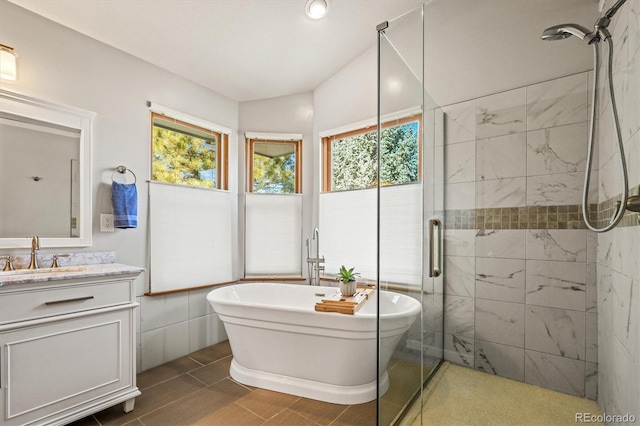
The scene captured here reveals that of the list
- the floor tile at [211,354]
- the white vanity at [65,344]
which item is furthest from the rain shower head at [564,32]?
the floor tile at [211,354]

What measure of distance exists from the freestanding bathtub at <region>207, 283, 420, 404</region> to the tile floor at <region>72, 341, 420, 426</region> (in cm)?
8

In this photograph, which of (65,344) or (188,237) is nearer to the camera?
(65,344)

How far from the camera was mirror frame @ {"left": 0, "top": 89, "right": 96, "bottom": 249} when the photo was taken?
6.73 ft

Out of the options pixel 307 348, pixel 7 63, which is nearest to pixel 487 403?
pixel 307 348

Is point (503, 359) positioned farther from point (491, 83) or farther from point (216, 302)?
point (216, 302)

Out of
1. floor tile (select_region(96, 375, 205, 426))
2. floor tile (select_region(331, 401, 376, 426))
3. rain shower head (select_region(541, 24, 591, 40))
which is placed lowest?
floor tile (select_region(96, 375, 205, 426))

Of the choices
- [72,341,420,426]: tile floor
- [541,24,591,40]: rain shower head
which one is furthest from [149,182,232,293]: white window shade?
[541,24,591,40]: rain shower head

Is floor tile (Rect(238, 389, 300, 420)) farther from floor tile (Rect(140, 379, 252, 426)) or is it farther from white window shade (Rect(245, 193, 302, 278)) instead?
white window shade (Rect(245, 193, 302, 278))

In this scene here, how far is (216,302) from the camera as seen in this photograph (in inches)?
96.7

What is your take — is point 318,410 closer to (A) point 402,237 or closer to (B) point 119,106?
(A) point 402,237

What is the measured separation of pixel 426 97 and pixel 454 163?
422mm

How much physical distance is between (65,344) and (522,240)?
8.41 feet

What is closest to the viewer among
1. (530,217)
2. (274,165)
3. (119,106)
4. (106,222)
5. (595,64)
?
(595,64)

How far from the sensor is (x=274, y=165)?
3.67m
